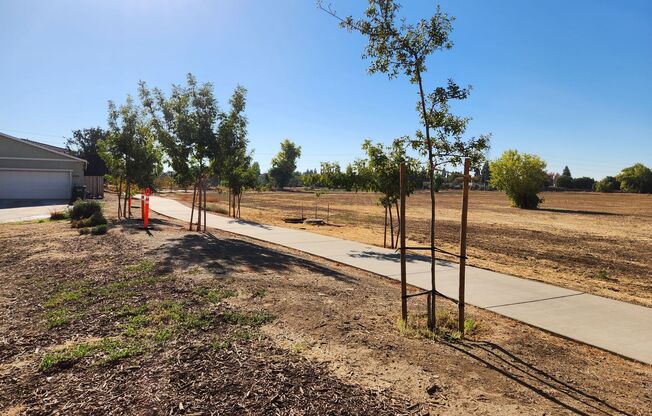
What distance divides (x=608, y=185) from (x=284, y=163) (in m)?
73.4

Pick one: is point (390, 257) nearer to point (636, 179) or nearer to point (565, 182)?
point (636, 179)

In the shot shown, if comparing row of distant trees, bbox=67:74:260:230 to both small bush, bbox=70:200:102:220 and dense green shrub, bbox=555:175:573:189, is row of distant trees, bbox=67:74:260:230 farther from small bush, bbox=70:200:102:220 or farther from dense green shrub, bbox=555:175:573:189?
dense green shrub, bbox=555:175:573:189

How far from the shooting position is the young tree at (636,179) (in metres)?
88.2

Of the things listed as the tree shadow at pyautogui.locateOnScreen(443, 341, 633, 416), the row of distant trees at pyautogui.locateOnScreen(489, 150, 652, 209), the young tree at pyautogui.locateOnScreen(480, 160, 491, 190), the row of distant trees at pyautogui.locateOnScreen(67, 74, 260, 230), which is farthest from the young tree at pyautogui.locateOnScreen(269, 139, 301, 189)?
the tree shadow at pyautogui.locateOnScreen(443, 341, 633, 416)

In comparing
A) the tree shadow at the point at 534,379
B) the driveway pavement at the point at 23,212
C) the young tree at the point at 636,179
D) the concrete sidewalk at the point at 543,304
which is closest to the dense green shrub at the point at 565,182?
the young tree at the point at 636,179

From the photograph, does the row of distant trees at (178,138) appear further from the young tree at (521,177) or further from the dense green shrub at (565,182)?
the dense green shrub at (565,182)

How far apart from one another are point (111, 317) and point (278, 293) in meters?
2.34

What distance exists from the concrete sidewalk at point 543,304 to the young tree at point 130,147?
10.6 m

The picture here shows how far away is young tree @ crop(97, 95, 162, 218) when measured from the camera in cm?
1803

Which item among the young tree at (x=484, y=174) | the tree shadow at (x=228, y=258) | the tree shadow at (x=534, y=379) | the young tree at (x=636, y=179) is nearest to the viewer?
the tree shadow at (x=534, y=379)

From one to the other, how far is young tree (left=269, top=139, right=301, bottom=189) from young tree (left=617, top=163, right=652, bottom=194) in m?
Answer: 72.2

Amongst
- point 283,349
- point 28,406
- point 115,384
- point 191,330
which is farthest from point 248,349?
point 28,406

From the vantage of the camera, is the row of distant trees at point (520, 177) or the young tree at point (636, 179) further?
the young tree at point (636, 179)

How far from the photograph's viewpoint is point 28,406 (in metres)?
3.44
